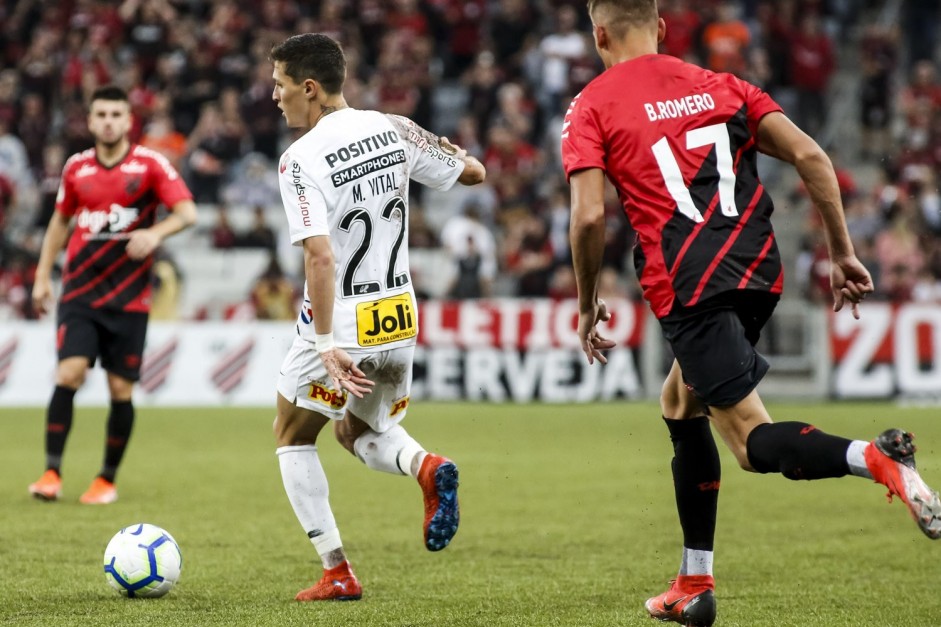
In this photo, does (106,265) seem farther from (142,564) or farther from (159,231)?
(142,564)

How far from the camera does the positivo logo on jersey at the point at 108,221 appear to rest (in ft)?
29.9

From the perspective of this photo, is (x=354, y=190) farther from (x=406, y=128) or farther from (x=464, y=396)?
(x=464, y=396)

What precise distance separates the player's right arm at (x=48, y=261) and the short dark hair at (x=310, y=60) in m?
3.87

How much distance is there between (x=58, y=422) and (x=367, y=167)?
4.46 metres

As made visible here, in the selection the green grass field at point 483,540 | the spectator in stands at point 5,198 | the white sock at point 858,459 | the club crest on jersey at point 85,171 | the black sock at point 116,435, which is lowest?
the green grass field at point 483,540

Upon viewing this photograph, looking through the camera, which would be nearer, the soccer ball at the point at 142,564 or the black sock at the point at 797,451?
the black sock at the point at 797,451

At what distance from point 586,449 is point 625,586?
6.08 m

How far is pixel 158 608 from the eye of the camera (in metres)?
5.59

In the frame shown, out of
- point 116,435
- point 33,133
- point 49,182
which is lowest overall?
point 116,435

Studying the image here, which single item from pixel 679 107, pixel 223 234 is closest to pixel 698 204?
pixel 679 107

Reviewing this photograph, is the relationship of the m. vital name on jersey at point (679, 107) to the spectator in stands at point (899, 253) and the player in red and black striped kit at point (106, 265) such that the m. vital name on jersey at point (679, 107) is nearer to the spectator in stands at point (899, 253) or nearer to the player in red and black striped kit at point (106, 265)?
the player in red and black striped kit at point (106, 265)

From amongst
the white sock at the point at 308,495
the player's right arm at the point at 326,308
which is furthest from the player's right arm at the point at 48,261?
the player's right arm at the point at 326,308

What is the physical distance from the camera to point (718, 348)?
185 inches

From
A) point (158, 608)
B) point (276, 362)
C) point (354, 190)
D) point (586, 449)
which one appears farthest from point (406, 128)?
point (276, 362)
